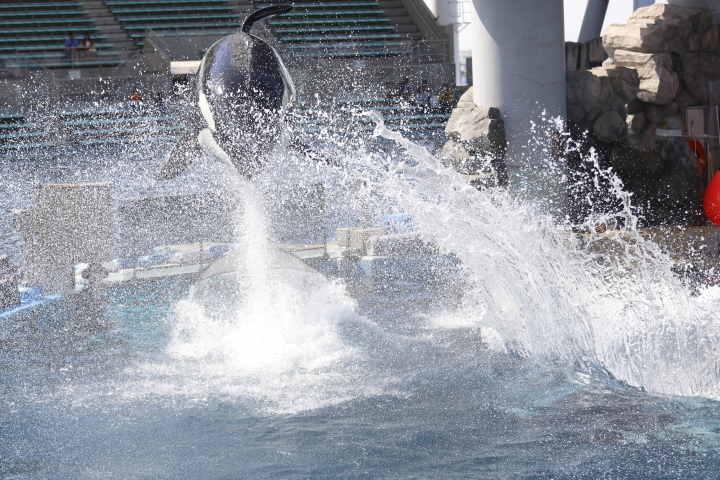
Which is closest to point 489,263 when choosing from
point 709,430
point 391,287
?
point 391,287

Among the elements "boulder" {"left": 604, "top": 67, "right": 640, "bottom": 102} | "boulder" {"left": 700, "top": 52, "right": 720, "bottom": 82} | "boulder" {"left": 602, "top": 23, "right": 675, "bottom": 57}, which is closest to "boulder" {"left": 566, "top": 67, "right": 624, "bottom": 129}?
"boulder" {"left": 604, "top": 67, "right": 640, "bottom": 102}

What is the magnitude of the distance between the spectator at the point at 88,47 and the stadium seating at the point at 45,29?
0.10 meters

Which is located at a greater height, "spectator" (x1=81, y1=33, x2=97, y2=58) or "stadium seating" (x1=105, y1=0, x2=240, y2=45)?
"stadium seating" (x1=105, y1=0, x2=240, y2=45)

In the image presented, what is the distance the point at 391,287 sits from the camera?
6.01 metres

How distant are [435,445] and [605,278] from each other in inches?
120

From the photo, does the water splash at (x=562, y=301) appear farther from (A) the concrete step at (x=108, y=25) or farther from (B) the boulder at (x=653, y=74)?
(A) the concrete step at (x=108, y=25)

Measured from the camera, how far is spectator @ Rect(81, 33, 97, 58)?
18859 millimetres

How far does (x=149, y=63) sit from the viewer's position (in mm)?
17391

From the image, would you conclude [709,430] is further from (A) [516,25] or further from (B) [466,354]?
(A) [516,25]

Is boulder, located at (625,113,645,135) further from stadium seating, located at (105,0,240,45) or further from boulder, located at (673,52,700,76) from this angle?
stadium seating, located at (105,0,240,45)

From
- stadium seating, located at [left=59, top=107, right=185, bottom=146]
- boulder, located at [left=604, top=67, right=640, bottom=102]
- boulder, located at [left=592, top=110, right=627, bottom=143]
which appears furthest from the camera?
stadium seating, located at [left=59, top=107, right=185, bottom=146]

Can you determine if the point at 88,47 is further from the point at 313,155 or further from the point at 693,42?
the point at 313,155

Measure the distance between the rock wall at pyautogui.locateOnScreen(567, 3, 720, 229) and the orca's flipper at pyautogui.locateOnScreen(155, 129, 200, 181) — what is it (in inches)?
216

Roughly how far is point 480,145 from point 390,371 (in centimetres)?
511
